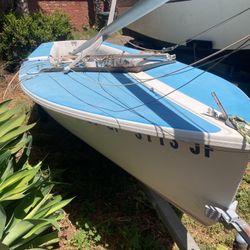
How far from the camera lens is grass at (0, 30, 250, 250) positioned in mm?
3553

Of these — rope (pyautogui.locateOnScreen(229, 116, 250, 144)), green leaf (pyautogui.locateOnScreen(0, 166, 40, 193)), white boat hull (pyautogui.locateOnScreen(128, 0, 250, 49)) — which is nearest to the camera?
rope (pyautogui.locateOnScreen(229, 116, 250, 144))

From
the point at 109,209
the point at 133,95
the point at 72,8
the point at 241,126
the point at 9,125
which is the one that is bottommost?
the point at 109,209

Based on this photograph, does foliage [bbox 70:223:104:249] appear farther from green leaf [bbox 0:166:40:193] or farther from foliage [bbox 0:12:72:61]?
foliage [bbox 0:12:72:61]

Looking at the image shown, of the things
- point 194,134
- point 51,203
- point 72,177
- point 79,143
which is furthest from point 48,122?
point 194,134

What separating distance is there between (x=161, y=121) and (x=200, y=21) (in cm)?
421

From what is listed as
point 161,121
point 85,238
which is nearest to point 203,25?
point 161,121

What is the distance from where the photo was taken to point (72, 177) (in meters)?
4.42

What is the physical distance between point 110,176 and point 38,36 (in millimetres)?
5107

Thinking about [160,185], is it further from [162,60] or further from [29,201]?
[162,60]

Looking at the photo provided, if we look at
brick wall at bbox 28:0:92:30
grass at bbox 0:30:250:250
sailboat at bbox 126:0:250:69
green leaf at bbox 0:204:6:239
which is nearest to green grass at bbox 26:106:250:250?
grass at bbox 0:30:250:250

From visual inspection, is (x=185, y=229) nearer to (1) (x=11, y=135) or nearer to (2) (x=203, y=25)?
(1) (x=11, y=135)

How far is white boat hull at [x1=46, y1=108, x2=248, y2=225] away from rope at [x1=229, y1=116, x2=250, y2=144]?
0.39ft

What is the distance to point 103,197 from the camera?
412cm

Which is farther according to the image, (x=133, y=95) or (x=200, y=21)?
(x=200, y=21)
